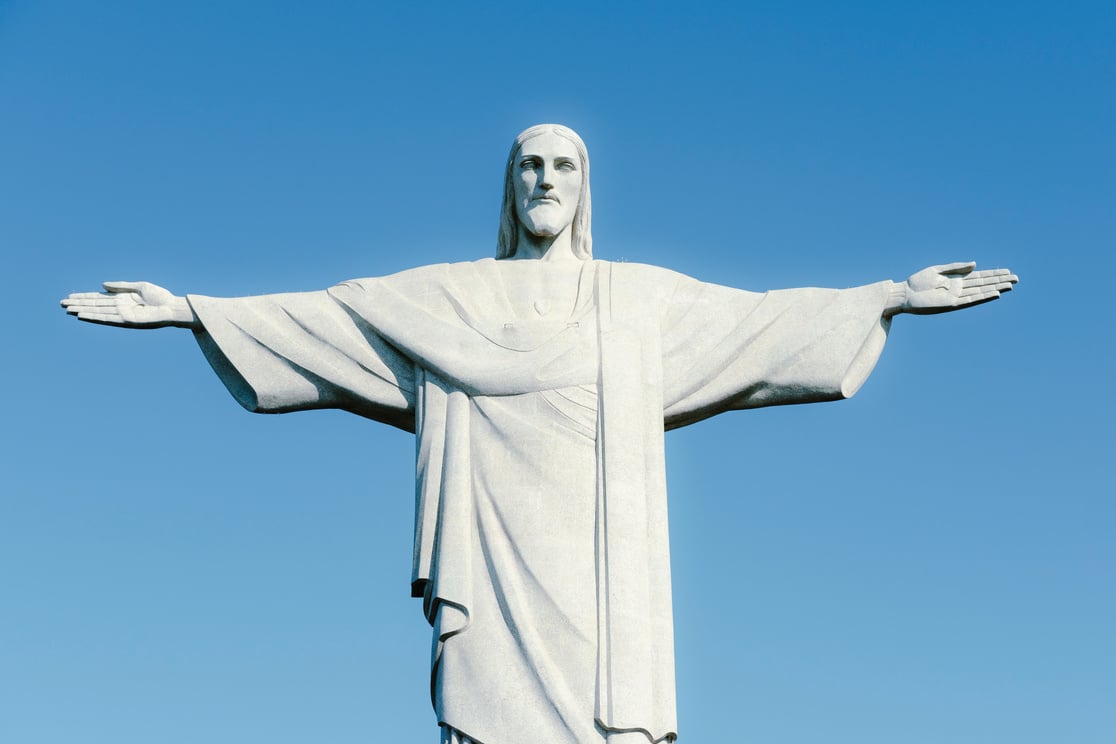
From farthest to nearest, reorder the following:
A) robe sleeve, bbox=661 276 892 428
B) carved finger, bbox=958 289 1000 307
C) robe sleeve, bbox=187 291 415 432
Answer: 1. robe sleeve, bbox=187 291 415 432
2. robe sleeve, bbox=661 276 892 428
3. carved finger, bbox=958 289 1000 307

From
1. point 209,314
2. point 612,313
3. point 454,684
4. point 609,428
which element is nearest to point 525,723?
point 454,684

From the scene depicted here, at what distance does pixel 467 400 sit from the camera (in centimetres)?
1478

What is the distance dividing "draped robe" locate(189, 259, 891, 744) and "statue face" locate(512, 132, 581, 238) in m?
0.46

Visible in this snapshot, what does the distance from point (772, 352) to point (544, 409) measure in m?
1.90

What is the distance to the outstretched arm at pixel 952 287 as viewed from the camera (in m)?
14.9

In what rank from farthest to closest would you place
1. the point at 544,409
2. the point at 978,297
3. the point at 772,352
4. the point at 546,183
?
the point at 546,183
the point at 772,352
the point at 978,297
the point at 544,409

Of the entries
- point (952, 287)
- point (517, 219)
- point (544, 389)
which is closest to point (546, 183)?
point (517, 219)

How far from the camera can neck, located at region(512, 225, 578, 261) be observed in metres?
15.7

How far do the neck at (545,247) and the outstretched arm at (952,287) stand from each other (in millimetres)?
2721

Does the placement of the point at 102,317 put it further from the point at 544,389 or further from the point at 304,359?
the point at 544,389

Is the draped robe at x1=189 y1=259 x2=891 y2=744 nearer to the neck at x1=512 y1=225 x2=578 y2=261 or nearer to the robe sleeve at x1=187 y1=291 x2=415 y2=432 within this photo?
the robe sleeve at x1=187 y1=291 x2=415 y2=432

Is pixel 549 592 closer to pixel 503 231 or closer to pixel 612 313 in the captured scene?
pixel 612 313

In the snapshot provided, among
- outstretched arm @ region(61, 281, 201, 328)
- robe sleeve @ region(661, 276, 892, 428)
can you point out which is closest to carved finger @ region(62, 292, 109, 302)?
outstretched arm @ region(61, 281, 201, 328)

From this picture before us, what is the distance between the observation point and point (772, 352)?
1517cm
